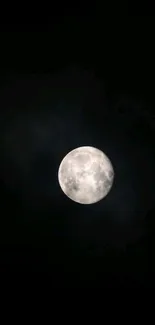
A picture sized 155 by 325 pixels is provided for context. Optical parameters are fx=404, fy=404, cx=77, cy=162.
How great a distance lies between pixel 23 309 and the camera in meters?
7.44

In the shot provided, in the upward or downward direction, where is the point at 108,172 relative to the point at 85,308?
upward

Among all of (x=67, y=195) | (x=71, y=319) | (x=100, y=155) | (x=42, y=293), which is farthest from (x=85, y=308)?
(x=100, y=155)

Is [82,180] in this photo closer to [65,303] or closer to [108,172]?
[108,172]

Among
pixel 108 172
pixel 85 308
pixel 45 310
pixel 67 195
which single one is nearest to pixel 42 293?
pixel 45 310

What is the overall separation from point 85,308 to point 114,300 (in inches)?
22.3

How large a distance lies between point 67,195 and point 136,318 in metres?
2.83

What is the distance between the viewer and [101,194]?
19.5 ft

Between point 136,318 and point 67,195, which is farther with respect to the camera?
point 136,318

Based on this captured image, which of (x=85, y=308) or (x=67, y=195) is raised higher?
(x=67, y=195)

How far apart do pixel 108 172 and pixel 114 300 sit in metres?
2.79

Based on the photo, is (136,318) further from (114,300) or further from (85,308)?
(85,308)

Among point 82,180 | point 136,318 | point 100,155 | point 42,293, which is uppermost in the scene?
point 100,155

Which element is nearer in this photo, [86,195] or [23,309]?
[86,195]

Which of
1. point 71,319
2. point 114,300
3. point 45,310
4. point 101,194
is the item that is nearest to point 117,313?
point 114,300
